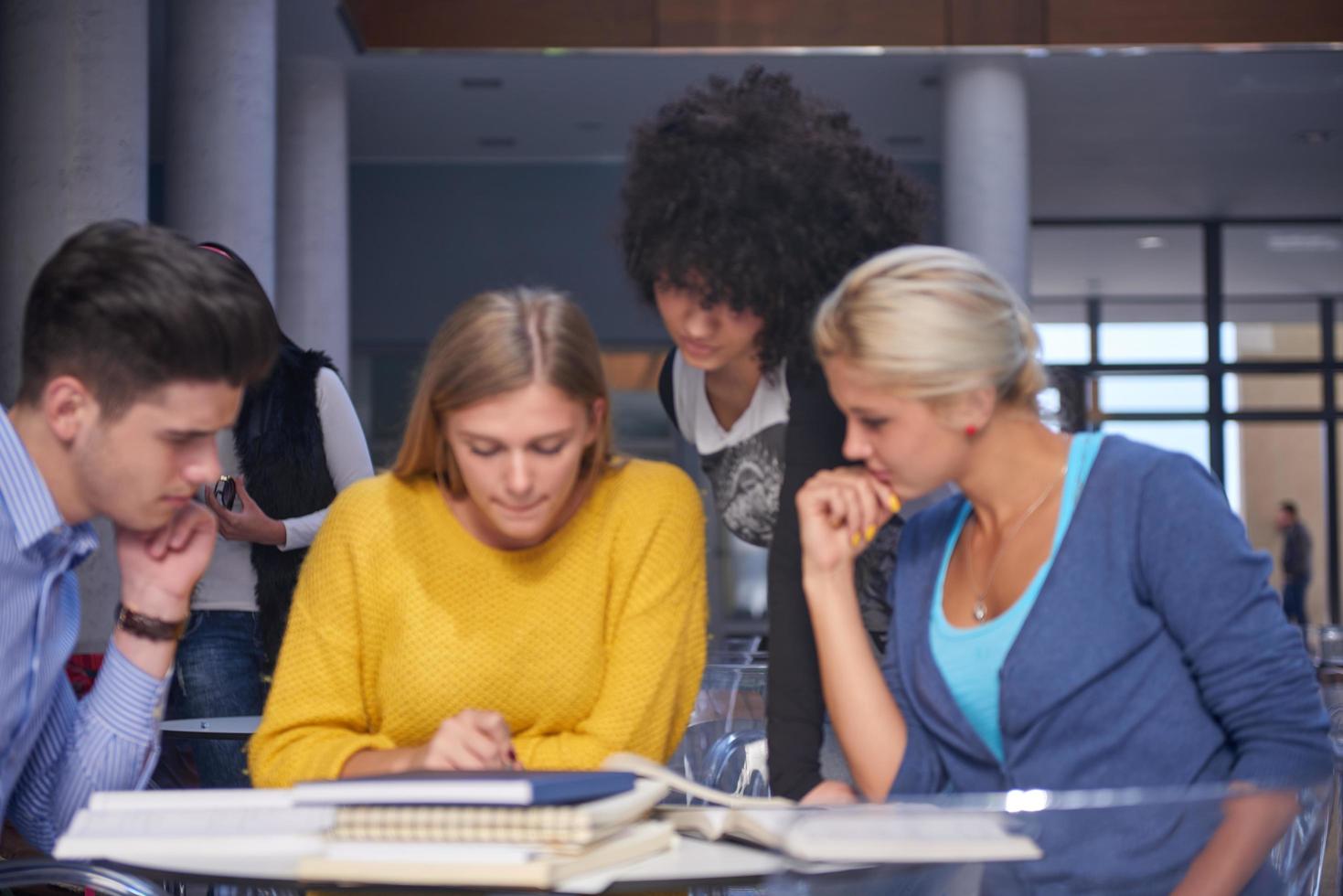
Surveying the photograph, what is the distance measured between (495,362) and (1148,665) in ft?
2.73

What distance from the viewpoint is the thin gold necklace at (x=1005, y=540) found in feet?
6.03

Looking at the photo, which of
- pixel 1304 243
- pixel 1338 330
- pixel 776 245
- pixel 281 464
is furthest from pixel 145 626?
pixel 1338 330

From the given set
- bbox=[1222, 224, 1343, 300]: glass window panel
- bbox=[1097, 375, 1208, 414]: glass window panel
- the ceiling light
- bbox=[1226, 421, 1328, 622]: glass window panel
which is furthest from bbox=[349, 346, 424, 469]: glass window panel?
bbox=[1226, 421, 1328, 622]: glass window panel

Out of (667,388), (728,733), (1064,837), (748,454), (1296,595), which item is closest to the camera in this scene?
(1064,837)

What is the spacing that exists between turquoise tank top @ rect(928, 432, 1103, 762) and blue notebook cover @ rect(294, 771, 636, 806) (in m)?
0.57

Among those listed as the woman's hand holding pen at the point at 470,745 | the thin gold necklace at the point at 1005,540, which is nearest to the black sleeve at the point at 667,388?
the thin gold necklace at the point at 1005,540

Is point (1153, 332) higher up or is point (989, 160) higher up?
point (989, 160)

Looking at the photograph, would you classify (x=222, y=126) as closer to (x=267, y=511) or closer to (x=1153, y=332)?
(x=267, y=511)

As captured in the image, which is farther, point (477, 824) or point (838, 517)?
point (838, 517)

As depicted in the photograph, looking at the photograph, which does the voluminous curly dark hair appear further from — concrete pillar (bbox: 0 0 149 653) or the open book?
concrete pillar (bbox: 0 0 149 653)

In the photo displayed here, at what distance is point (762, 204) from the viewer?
2.00 metres

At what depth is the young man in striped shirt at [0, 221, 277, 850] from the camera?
5.33 feet

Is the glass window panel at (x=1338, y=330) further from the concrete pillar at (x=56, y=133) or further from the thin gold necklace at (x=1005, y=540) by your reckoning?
the thin gold necklace at (x=1005, y=540)

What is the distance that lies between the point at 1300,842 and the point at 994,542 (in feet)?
1.99
